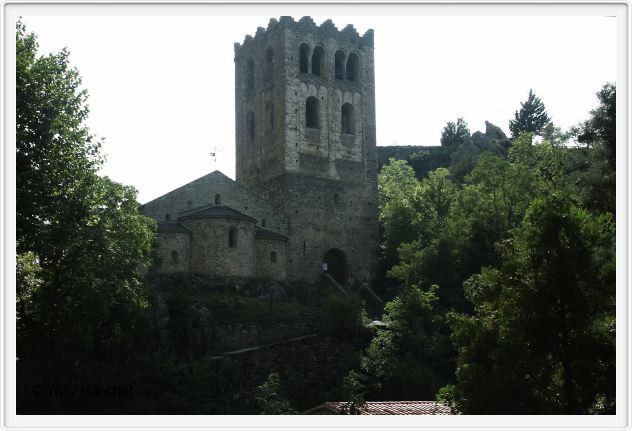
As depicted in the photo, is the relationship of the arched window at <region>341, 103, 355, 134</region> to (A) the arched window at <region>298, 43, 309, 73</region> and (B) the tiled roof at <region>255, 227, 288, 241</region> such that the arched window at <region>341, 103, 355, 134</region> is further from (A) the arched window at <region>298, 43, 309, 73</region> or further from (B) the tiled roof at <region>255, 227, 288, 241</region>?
(B) the tiled roof at <region>255, 227, 288, 241</region>

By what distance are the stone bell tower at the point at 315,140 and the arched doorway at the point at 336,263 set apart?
6cm

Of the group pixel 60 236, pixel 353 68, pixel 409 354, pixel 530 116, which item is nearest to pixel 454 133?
pixel 530 116

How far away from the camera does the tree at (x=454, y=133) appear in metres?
85.4

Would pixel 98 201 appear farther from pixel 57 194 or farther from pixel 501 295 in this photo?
pixel 501 295

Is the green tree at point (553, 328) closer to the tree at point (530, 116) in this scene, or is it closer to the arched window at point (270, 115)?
the arched window at point (270, 115)

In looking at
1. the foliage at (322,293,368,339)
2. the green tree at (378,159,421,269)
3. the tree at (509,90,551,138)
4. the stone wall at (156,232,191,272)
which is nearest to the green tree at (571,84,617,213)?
the foliage at (322,293,368,339)

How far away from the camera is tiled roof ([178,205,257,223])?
46.3 meters

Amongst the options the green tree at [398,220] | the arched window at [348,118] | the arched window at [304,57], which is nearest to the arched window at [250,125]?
the arched window at [304,57]

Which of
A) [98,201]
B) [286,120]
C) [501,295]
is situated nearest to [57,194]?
[98,201]

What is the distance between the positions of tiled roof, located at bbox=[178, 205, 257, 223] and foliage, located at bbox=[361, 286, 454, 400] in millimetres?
10474

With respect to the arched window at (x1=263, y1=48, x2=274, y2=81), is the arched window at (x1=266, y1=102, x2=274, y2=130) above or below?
below

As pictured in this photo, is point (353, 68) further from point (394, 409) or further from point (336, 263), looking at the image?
point (394, 409)
